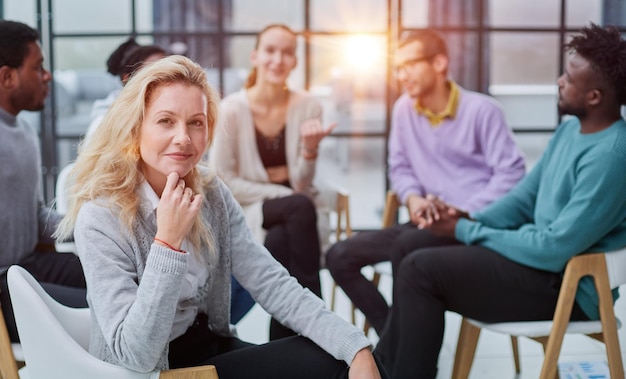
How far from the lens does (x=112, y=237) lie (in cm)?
158

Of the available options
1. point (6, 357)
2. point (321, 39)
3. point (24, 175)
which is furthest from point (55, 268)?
point (321, 39)

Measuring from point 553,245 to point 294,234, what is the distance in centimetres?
97

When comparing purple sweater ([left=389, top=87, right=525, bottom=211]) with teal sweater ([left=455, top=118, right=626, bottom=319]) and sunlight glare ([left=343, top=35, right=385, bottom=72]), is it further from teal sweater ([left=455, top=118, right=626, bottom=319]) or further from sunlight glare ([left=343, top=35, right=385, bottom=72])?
sunlight glare ([left=343, top=35, right=385, bottom=72])

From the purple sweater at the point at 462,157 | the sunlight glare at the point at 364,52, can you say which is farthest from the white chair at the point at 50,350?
the sunlight glare at the point at 364,52

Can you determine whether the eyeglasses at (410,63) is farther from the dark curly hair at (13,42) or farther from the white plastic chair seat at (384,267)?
the dark curly hair at (13,42)

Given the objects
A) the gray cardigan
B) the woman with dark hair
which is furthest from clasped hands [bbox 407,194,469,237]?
the woman with dark hair

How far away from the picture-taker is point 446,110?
330cm

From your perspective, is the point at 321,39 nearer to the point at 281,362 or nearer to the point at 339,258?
the point at 339,258

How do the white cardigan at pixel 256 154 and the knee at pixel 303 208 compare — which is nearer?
the knee at pixel 303 208

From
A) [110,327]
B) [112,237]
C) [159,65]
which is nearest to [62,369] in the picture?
[110,327]

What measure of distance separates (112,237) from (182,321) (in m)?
0.27

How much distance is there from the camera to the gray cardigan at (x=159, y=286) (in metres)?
1.49

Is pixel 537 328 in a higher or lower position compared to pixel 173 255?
lower

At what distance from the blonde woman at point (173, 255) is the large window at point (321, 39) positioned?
2.65 meters
